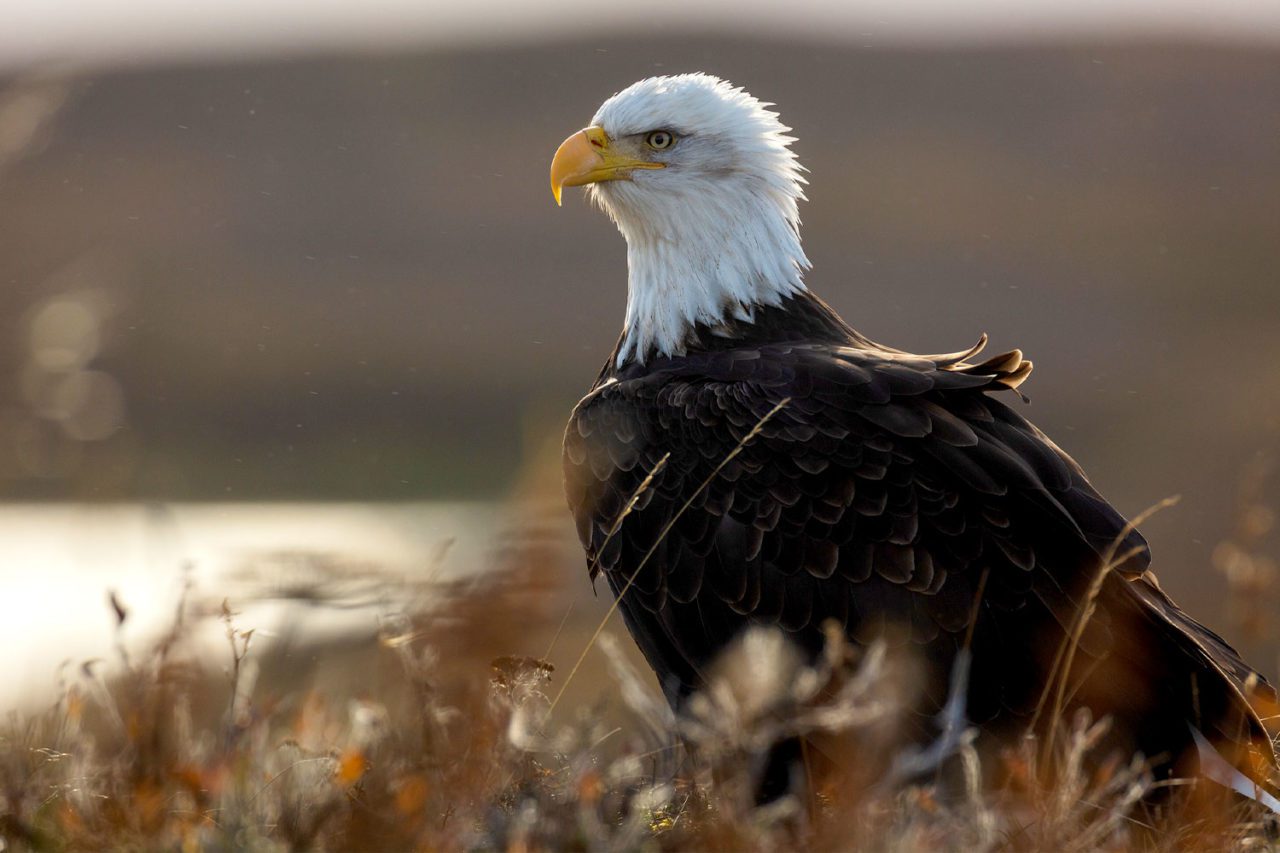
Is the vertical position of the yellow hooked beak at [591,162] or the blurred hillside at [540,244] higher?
the yellow hooked beak at [591,162]

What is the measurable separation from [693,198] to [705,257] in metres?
0.24

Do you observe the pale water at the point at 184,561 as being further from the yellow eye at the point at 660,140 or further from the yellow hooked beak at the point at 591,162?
the yellow eye at the point at 660,140

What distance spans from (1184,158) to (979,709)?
1175 inches

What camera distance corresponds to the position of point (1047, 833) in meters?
3.33

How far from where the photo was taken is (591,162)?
20.5 ft

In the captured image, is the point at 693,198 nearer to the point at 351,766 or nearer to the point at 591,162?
the point at 591,162

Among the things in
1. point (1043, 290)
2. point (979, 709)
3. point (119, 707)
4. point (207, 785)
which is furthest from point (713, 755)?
point (1043, 290)

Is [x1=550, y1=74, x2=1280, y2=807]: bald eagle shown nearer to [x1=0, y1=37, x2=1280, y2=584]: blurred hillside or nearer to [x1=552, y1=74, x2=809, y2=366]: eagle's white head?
[x1=552, y1=74, x2=809, y2=366]: eagle's white head

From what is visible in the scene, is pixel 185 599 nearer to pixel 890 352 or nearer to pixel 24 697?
pixel 24 697

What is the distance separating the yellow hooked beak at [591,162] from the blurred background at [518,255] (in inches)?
156

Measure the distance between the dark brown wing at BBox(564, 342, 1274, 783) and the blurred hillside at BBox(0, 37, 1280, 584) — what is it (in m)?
10.7

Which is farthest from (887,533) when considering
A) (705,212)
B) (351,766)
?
(351,766)

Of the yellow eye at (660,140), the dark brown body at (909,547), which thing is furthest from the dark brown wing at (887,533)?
the yellow eye at (660,140)

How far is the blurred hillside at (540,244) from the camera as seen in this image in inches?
822
